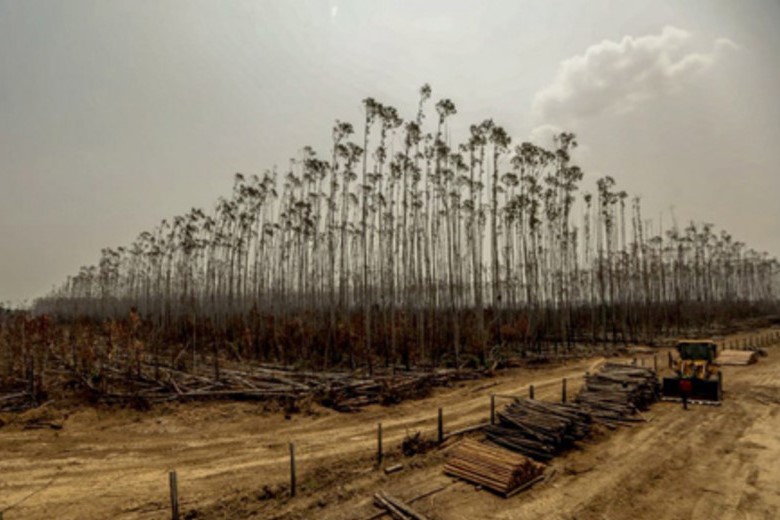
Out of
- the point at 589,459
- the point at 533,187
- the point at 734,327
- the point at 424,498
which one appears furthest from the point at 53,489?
the point at 734,327

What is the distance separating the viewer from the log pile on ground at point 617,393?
1018 centimetres

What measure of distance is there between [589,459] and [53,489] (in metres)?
8.78

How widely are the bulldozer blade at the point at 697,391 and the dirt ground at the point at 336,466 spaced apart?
1.67 ft

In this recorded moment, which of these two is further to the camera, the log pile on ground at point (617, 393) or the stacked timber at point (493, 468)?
the log pile on ground at point (617, 393)

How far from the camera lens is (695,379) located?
12.1 meters

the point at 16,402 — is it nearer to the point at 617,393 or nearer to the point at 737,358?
the point at 617,393

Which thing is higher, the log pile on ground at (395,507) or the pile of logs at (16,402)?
the pile of logs at (16,402)

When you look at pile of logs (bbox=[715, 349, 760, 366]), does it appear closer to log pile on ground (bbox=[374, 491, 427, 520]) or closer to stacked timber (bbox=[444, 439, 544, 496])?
stacked timber (bbox=[444, 439, 544, 496])

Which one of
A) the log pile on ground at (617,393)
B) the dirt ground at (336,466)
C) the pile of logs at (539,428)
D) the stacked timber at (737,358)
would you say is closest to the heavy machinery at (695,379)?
the log pile on ground at (617,393)

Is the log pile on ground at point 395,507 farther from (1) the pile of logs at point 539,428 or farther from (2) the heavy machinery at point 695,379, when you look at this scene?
(2) the heavy machinery at point 695,379

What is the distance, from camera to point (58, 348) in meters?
15.5

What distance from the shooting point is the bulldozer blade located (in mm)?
11859

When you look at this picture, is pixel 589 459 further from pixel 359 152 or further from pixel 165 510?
pixel 359 152

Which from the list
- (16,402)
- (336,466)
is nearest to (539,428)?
(336,466)
